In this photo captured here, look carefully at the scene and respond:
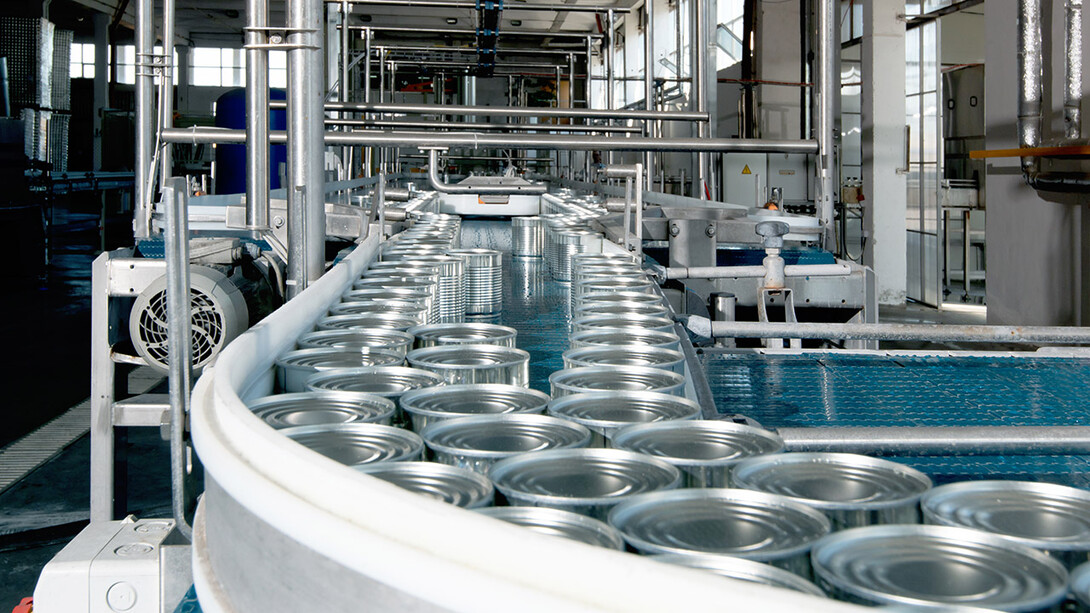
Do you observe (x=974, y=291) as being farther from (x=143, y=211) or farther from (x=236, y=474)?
(x=236, y=474)

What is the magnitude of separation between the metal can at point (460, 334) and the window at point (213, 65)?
21490mm

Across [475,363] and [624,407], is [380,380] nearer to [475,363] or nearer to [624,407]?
[475,363]

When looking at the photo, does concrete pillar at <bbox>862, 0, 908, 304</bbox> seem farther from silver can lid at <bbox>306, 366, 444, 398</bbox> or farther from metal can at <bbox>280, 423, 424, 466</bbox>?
metal can at <bbox>280, 423, 424, 466</bbox>

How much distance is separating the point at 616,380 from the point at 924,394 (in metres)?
0.67

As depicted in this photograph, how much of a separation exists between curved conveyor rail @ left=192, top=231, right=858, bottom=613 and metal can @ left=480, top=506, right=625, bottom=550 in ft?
0.33

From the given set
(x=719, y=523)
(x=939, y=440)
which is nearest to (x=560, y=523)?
(x=719, y=523)

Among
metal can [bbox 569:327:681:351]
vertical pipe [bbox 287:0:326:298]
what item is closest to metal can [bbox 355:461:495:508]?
metal can [bbox 569:327:681:351]

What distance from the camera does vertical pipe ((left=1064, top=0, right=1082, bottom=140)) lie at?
366 cm

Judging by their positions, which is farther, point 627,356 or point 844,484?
point 627,356

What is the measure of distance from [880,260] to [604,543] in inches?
340

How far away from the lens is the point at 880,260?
28.4 ft

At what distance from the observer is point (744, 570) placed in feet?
1.79

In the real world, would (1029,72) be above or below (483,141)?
above

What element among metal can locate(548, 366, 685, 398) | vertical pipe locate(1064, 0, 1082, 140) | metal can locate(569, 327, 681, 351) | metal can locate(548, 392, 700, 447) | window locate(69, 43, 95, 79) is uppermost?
window locate(69, 43, 95, 79)
